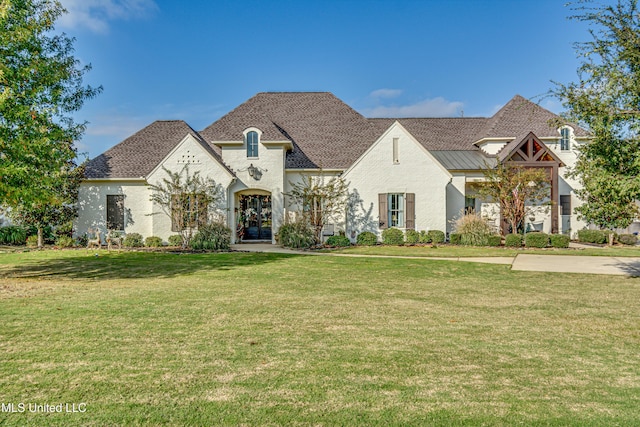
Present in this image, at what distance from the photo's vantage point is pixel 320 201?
21109 mm

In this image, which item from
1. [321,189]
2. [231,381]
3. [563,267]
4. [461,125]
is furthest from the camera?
[461,125]

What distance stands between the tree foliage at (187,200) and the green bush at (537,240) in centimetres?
1535

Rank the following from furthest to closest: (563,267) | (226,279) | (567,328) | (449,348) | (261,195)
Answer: (261,195) → (563,267) → (226,279) → (567,328) → (449,348)

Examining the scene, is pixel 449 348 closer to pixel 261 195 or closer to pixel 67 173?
pixel 261 195

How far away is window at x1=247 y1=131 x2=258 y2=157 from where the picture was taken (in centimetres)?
2222

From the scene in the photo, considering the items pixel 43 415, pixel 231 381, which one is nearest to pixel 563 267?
pixel 231 381

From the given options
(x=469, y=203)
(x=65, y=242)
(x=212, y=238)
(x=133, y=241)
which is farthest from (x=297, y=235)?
(x=65, y=242)

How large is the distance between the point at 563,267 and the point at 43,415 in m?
14.2

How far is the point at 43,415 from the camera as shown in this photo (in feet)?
11.8

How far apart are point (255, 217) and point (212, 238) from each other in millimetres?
6208

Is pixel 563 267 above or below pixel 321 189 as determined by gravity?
below

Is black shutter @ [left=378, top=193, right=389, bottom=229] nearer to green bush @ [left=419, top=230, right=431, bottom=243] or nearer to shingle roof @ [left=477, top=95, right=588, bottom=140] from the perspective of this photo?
green bush @ [left=419, top=230, right=431, bottom=243]

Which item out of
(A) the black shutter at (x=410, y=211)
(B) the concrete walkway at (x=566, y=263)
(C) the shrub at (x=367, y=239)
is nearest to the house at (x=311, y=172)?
(A) the black shutter at (x=410, y=211)

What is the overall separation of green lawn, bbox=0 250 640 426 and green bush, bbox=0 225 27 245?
51.3 ft
